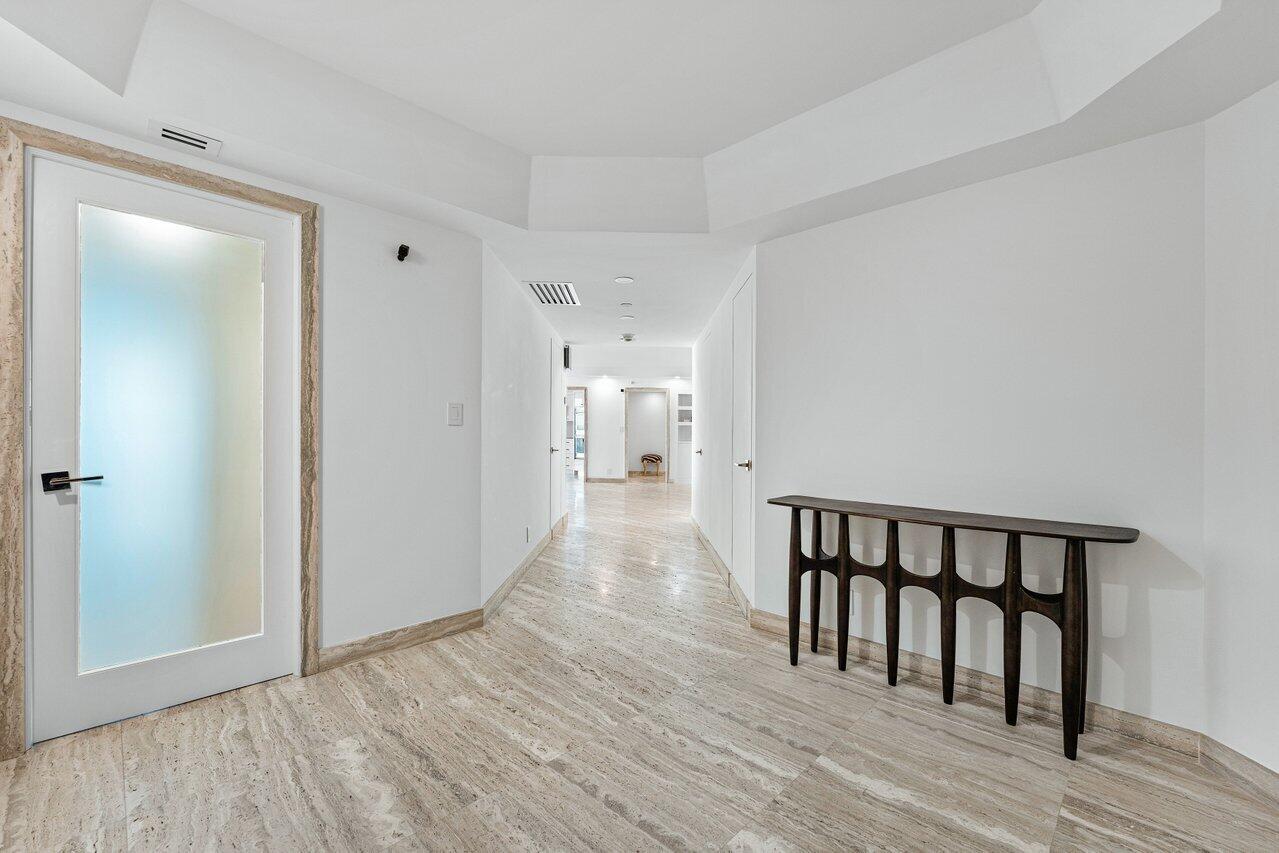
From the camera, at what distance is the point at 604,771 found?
1.86 metres

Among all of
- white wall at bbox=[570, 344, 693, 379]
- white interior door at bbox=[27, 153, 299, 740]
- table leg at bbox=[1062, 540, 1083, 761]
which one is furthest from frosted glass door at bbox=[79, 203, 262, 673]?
white wall at bbox=[570, 344, 693, 379]

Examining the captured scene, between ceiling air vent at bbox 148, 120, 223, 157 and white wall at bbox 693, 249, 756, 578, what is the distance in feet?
9.37

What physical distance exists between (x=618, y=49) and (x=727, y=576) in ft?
11.8

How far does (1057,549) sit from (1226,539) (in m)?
0.50

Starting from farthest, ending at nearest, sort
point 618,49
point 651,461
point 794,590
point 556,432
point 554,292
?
point 651,461
point 556,432
point 554,292
point 794,590
point 618,49

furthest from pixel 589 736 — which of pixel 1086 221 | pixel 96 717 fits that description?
pixel 1086 221

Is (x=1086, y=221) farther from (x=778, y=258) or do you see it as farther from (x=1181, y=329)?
(x=778, y=258)

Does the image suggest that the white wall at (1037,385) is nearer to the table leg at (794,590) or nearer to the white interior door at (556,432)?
the table leg at (794,590)

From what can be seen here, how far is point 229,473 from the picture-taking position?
2.41m

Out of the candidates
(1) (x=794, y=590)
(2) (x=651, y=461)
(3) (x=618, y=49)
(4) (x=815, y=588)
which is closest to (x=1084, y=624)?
(4) (x=815, y=588)

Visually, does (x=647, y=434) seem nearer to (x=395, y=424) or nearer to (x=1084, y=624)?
(x=395, y=424)

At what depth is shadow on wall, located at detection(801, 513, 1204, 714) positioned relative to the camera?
80.7 inches

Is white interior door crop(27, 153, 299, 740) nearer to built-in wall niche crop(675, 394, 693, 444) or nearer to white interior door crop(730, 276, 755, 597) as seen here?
white interior door crop(730, 276, 755, 597)

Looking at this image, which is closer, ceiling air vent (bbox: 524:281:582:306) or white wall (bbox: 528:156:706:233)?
white wall (bbox: 528:156:706:233)
